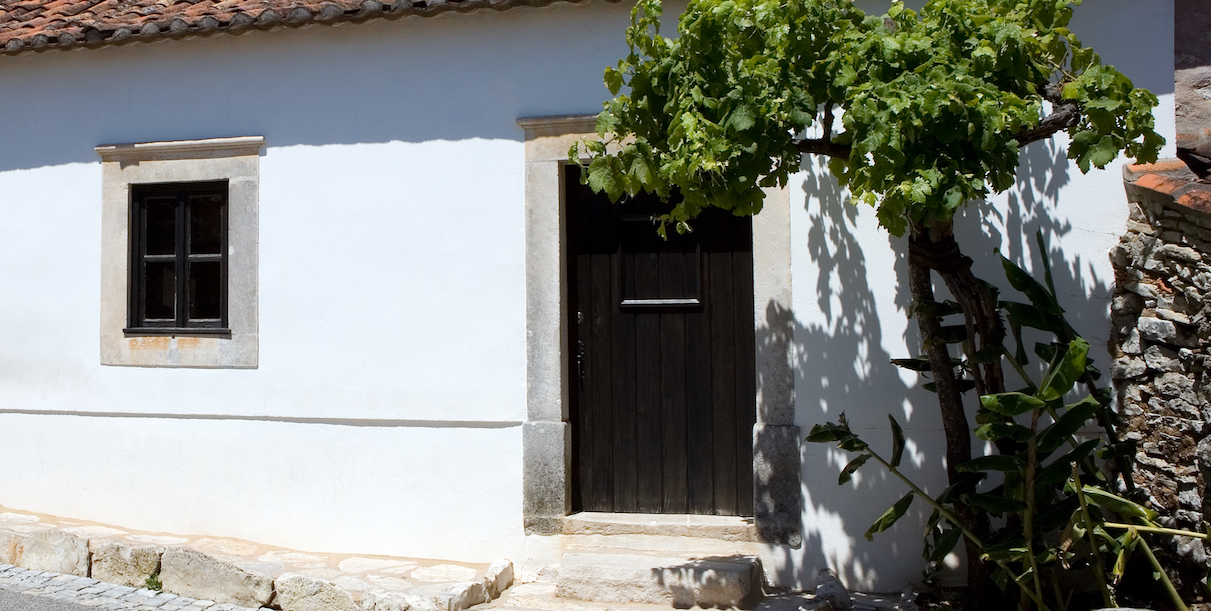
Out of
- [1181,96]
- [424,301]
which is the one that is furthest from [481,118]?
[1181,96]

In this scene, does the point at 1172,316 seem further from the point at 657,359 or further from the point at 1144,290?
the point at 657,359

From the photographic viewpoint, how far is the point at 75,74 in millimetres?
6199

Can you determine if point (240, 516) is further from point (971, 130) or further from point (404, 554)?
point (971, 130)

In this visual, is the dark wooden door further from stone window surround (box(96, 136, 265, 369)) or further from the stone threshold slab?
stone window surround (box(96, 136, 265, 369))

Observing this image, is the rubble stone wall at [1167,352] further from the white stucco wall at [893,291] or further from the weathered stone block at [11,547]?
the weathered stone block at [11,547]

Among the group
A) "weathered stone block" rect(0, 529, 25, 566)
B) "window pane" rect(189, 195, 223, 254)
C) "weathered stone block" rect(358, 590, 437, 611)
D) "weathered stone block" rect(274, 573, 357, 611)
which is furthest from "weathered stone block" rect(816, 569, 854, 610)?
"weathered stone block" rect(0, 529, 25, 566)

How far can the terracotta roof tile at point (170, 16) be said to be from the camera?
5.27 m

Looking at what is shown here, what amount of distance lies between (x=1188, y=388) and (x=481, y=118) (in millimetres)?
3628

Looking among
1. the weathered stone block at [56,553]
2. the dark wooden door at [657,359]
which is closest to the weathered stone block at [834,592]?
the dark wooden door at [657,359]

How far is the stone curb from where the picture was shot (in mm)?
4516

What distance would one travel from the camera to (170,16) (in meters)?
5.72

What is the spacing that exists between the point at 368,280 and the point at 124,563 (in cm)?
193

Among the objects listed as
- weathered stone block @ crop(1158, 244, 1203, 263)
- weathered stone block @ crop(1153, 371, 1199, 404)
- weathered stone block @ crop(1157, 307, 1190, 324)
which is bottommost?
weathered stone block @ crop(1153, 371, 1199, 404)

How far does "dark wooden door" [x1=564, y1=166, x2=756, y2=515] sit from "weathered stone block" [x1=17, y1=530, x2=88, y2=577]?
265 centimetres
